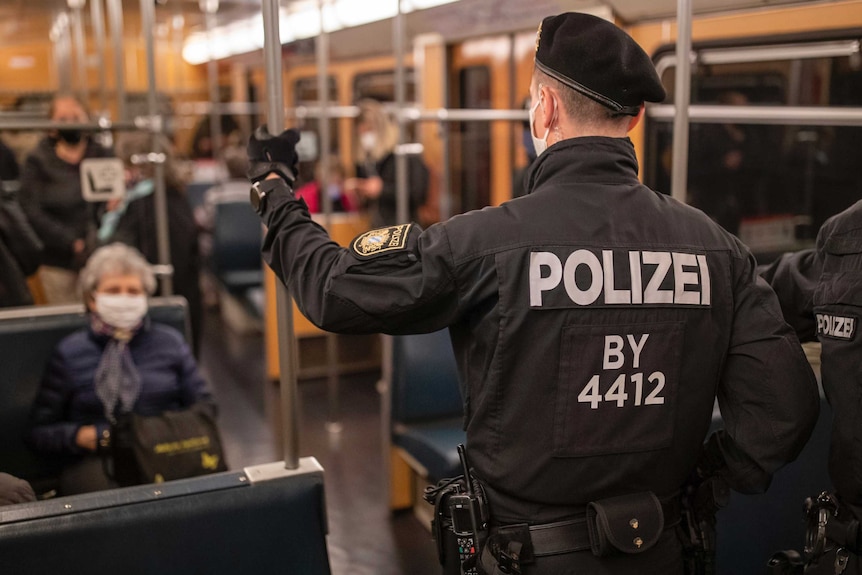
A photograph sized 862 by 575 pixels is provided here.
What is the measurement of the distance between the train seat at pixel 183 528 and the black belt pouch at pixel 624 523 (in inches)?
22.7

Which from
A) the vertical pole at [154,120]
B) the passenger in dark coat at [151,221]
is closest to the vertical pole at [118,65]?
the passenger in dark coat at [151,221]

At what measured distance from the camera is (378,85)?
7383 mm

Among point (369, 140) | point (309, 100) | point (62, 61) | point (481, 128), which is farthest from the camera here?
point (309, 100)

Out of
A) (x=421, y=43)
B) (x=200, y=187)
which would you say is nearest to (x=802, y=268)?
(x=421, y=43)

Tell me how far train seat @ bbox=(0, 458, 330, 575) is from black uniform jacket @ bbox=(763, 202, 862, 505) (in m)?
1.01

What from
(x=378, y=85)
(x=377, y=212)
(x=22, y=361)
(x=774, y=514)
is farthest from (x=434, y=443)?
(x=378, y=85)

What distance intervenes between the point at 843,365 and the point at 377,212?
169 inches

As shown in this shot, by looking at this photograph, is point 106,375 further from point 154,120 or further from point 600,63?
point 600,63

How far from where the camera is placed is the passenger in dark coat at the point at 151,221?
4324 mm

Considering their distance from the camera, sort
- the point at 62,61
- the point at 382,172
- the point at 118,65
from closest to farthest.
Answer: the point at 118,65 → the point at 382,172 → the point at 62,61

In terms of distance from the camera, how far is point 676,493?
1663mm

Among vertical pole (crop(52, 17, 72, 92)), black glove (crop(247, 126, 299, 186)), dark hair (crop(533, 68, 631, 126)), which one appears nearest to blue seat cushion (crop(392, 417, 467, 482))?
black glove (crop(247, 126, 299, 186))

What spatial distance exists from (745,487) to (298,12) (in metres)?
6.54

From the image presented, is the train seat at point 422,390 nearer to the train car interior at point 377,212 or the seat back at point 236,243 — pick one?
the train car interior at point 377,212
